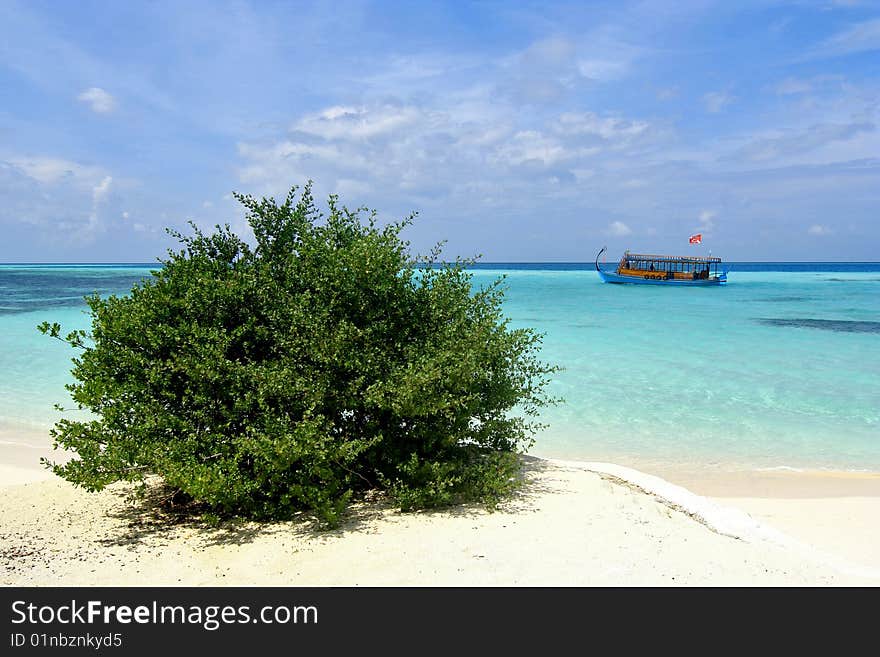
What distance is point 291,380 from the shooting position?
6.72m

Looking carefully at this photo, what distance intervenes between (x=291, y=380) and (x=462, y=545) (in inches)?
97.3

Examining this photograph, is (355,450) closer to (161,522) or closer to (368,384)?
(368,384)

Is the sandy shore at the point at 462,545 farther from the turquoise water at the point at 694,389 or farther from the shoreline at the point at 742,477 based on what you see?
the turquoise water at the point at 694,389

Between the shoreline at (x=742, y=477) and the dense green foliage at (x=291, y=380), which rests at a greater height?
the dense green foliage at (x=291, y=380)

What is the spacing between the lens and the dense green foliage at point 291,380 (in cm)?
638

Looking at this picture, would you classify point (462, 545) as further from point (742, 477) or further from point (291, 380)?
point (742, 477)

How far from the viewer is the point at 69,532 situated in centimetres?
681

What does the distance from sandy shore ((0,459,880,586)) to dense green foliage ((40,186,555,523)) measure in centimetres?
46

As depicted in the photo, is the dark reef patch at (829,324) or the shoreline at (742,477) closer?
the shoreline at (742,477)

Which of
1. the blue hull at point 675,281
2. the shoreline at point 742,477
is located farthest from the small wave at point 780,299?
the shoreline at point 742,477

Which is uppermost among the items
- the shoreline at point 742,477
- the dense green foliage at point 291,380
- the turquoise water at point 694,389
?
the dense green foliage at point 291,380

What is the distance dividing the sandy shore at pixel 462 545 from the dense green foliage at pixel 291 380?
458 millimetres

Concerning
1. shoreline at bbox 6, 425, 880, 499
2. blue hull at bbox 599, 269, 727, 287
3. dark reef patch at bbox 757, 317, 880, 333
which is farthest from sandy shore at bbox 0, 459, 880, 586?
blue hull at bbox 599, 269, 727, 287

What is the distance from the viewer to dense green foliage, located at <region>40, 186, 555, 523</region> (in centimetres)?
638
